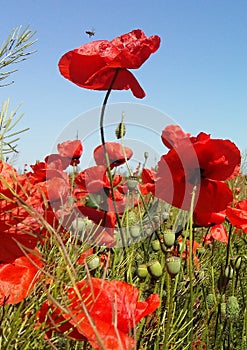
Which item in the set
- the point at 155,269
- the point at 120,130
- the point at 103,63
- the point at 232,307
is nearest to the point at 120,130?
the point at 120,130

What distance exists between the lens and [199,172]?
838 mm

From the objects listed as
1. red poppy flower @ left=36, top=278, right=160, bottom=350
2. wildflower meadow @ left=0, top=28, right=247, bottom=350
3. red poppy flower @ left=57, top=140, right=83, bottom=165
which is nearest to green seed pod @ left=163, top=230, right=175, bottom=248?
wildflower meadow @ left=0, top=28, right=247, bottom=350

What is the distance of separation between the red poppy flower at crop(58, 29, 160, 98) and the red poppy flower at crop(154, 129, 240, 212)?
13 centimetres

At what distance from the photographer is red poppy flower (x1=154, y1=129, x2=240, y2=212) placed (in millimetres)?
823

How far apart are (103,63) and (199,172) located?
0.80 ft

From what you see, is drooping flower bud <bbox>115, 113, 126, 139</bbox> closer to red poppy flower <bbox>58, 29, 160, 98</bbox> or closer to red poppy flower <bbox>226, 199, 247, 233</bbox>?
red poppy flower <bbox>58, 29, 160, 98</bbox>

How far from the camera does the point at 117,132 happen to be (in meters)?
0.95

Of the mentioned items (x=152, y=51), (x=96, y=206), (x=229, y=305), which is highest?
(x=152, y=51)

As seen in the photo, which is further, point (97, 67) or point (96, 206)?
point (96, 206)

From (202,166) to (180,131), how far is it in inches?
2.8

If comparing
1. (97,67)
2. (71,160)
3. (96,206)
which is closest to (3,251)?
(97,67)

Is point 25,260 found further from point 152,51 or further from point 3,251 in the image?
point 152,51

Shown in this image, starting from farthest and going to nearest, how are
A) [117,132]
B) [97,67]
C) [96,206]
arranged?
[96,206]
[117,132]
[97,67]

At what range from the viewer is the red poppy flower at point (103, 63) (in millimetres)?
772
